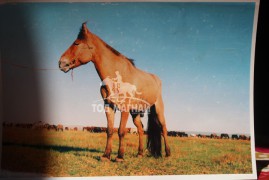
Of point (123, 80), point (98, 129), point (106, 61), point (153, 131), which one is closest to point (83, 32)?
point (106, 61)

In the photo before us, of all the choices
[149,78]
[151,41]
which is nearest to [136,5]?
[151,41]

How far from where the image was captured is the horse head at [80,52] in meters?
2.44

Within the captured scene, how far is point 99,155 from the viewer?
246cm

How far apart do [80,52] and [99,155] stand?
→ 64 cm

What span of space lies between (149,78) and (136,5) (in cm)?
45

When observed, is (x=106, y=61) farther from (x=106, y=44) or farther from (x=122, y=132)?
(x=122, y=132)

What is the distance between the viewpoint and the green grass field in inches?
95.7

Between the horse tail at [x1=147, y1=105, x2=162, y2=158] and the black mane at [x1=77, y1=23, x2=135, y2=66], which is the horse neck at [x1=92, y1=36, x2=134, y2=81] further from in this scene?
the horse tail at [x1=147, y1=105, x2=162, y2=158]

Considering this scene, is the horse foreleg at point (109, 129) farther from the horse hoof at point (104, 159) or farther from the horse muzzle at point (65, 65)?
the horse muzzle at point (65, 65)

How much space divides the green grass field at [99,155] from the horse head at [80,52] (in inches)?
16.3

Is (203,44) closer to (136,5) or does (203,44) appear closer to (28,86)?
(136,5)

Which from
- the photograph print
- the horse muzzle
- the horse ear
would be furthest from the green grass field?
the horse ear

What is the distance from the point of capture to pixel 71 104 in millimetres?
2457

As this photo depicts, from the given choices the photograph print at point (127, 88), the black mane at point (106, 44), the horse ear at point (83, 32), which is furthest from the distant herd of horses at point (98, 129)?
the horse ear at point (83, 32)
